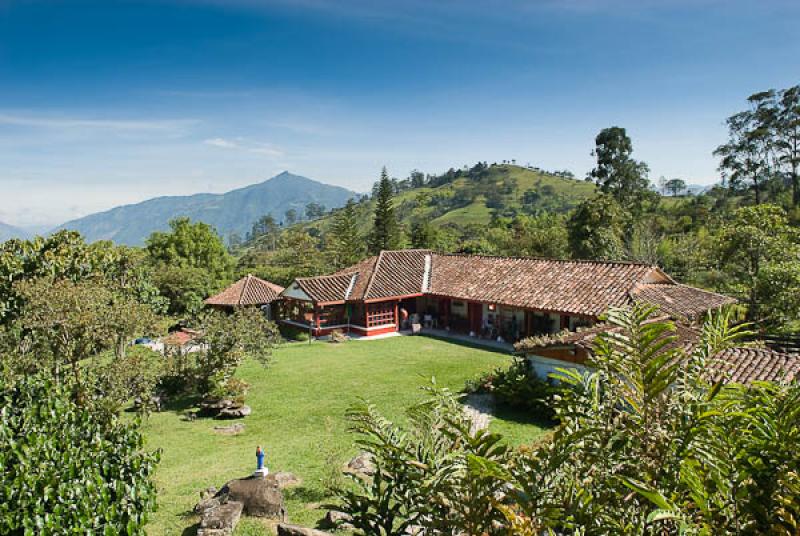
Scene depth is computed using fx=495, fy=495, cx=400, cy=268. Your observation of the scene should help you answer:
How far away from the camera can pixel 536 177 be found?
129 metres

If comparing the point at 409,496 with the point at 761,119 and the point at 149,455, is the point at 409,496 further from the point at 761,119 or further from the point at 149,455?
the point at 761,119

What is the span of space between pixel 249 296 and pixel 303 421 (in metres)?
16.0

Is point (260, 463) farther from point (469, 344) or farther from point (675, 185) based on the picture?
point (675, 185)

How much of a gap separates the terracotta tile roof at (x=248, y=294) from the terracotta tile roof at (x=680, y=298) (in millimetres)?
19432

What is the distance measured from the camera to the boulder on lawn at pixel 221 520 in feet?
26.9

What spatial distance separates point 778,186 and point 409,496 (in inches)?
2185

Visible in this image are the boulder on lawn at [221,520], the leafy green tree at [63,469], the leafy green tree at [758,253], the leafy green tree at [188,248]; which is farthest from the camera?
the leafy green tree at [188,248]

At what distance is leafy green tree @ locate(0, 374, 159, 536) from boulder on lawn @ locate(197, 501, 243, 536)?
300 cm

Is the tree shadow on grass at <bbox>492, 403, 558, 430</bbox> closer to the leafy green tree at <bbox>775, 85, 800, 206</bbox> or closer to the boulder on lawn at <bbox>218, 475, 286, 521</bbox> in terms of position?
the boulder on lawn at <bbox>218, 475, 286, 521</bbox>

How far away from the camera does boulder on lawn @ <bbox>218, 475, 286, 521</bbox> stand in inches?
350

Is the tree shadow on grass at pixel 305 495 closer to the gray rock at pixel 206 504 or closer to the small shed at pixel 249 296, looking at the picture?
the gray rock at pixel 206 504

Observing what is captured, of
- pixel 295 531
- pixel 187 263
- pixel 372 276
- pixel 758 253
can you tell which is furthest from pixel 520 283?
pixel 187 263

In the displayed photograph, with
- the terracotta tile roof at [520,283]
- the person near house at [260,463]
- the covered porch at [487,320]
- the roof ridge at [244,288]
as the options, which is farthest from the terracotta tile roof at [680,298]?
the roof ridge at [244,288]

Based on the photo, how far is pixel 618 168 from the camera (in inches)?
1912
